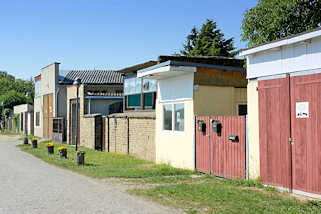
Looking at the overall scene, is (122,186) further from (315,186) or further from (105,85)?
(105,85)

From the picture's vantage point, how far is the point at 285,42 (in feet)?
29.4

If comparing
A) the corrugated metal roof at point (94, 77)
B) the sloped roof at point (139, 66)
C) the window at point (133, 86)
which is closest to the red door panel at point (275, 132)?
the sloped roof at point (139, 66)

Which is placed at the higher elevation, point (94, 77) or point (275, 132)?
point (94, 77)

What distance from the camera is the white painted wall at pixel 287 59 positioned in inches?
333

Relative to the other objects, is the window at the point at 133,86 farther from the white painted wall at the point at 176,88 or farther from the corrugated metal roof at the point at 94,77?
the corrugated metal roof at the point at 94,77

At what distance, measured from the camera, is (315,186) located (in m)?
8.22

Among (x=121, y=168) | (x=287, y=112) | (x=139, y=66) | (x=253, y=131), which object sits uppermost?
(x=139, y=66)

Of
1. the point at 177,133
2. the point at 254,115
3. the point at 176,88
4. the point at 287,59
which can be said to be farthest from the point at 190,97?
the point at 287,59

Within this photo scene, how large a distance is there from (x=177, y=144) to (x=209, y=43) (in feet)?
89.5

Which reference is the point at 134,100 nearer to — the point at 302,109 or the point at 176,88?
the point at 176,88

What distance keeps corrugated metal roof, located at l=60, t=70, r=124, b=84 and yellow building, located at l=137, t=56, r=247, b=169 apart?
817 inches

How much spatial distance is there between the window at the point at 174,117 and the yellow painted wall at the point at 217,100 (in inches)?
33.9

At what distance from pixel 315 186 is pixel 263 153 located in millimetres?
1777

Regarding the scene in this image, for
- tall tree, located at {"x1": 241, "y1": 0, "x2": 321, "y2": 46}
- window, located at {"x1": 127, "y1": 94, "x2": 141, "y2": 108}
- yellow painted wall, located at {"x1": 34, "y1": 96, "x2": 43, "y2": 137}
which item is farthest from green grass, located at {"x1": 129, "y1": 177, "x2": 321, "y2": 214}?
yellow painted wall, located at {"x1": 34, "y1": 96, "x2": 43, "y2": 137}
